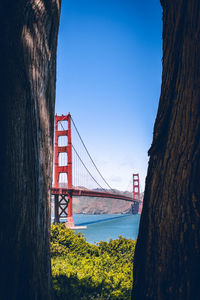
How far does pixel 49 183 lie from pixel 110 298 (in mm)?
1575

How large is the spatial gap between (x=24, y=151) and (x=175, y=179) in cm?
84

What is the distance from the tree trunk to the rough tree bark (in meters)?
0.62

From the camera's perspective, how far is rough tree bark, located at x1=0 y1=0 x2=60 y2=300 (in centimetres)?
123

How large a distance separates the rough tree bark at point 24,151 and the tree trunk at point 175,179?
2.03 ft

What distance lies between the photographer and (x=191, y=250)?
0.72 m

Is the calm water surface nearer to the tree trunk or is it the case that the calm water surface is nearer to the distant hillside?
the tree trunk

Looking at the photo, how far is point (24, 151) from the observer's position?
1309 millimetres

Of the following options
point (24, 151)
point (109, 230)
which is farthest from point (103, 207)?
point (24, 151)

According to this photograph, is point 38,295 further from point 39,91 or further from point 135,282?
point 39,91

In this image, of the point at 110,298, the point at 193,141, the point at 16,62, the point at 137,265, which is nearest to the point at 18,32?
the point at 16,62

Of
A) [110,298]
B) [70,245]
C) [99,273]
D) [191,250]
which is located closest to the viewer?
[191,250]

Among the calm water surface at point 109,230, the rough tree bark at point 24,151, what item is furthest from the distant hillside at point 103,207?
the rough tree bark at point 24,151

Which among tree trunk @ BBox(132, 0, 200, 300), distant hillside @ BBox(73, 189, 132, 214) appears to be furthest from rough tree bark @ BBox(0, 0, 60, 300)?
distant hillside @ BBox(73, 189, 132, 214)

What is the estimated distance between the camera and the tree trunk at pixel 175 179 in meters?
0.73
